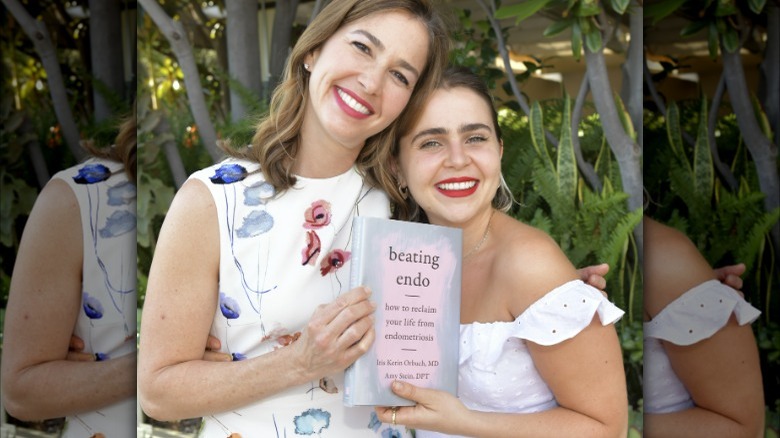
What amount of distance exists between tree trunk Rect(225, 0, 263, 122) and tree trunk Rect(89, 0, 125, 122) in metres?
0.64

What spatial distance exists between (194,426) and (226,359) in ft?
1.21

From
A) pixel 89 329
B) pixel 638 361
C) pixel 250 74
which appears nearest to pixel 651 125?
pixel 638 361

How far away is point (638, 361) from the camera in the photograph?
99.8 inches

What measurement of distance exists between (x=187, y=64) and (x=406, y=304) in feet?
4.35

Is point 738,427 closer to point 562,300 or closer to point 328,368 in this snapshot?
point 562,300

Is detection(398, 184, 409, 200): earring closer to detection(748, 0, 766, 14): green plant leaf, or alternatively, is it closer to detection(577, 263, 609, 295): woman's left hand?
detection(577, 263, 609, 295): woman's left hand

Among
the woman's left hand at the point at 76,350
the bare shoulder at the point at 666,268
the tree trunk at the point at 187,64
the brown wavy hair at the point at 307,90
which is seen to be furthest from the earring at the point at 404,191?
the woman's left hand at the point at 76,350

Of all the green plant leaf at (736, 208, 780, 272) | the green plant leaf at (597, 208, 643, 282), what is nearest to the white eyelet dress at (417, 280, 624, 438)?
the green plant leaf at (597, 208, 643, 282)

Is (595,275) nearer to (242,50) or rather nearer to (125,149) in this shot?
(242,50)

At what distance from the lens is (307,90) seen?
7.35ft

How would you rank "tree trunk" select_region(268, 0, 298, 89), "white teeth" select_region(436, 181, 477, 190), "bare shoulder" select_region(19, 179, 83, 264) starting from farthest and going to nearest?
"bare shoulder" select_region(19, 179, 83, 264) → "tree trunk" select_region(268, 0, 298, 89) → "white teeth" select_region(436, 181, 477, 190)

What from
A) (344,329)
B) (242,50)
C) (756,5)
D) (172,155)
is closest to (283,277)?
(344,329)

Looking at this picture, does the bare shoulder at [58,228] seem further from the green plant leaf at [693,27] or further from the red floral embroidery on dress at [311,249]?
→ the green plant leaf at [693,27]

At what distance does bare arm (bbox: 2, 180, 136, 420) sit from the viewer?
297 cm
